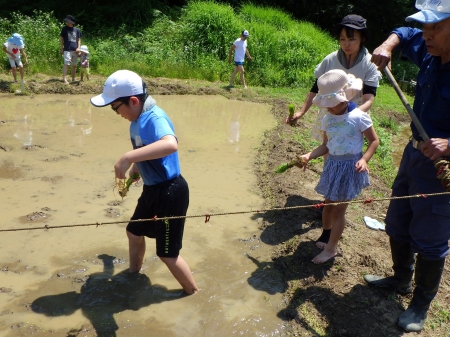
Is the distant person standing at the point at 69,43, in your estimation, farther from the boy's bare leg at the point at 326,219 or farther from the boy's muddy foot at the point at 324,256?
the boy's muddy foot at the point at 324,256

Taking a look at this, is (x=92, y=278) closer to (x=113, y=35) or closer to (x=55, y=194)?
(x=55, y=194)

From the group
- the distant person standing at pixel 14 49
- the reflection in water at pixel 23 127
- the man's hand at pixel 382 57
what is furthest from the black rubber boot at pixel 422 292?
the distant person standing at pixel 14 49

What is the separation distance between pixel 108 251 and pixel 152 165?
148cm

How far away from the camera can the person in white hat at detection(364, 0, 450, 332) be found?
2.86 m

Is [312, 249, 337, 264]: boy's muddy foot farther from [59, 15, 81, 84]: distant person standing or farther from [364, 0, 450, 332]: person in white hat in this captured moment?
[59, 15, 81, 84]: distant person standing

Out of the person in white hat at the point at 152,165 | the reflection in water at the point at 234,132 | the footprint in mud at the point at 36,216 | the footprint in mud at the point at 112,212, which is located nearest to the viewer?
the person in white hat at the point at 152,165

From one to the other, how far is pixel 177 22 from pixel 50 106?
983 cm

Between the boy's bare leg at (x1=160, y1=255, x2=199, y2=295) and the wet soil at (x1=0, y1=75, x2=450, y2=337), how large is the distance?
2.47 ft

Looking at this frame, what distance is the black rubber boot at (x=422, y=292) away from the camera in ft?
10.5

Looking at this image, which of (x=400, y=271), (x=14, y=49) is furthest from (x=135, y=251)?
(x=14, y=49)

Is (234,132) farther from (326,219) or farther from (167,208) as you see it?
(167,208)

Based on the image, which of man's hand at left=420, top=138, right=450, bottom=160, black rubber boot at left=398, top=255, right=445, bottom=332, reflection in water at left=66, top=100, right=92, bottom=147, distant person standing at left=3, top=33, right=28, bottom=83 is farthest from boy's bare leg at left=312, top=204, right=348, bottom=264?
distant person standing at left=3, top=33, right=28, bottom=83

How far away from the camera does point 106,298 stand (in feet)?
12.2

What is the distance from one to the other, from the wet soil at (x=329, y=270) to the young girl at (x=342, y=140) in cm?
43
